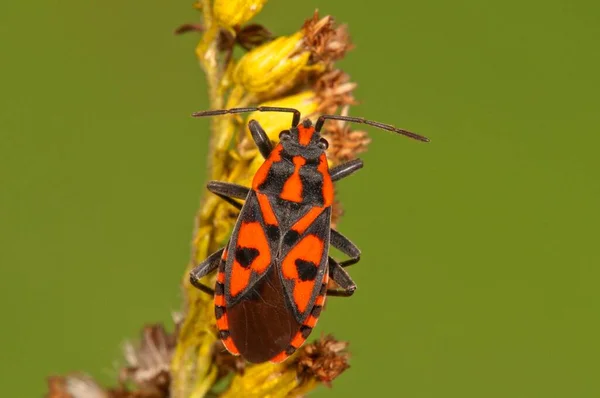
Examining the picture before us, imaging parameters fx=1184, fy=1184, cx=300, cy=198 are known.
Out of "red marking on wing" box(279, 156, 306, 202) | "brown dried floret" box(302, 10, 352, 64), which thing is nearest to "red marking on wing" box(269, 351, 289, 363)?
"red marking on wing" box(279, 156, 306, 202)

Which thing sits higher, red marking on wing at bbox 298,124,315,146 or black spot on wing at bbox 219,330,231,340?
red marking on wing at bbox 298,124,315,146

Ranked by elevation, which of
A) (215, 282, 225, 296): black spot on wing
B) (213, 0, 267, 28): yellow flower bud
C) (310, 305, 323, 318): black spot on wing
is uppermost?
(213, 0, 267, 28): yellow flower bud

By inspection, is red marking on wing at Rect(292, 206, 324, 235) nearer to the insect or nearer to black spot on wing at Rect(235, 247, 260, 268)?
the insect

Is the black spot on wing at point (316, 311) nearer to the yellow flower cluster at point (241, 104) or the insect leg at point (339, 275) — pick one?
the yellow flower cluster at point (241, 104)

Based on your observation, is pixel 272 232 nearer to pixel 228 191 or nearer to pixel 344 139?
pixel 228 191

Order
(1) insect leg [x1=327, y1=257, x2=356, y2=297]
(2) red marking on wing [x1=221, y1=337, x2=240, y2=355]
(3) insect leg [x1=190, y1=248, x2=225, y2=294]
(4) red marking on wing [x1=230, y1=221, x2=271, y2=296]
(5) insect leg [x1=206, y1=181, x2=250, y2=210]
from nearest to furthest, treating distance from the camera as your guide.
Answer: (2) red marking on wing [x1=221, y1=337, x2=240, y2=355] < (3) insect leg [x1=190, y1=248, x2=225, y2=294] < (5) insect leg [x1=206, y1=181, x2=250, y2=210] < (4) red marking on wing [x1=230, y1=221, x2=271, y2=296] < (1) insect leg [x1=327, y1=257, x2=356, y2=297]

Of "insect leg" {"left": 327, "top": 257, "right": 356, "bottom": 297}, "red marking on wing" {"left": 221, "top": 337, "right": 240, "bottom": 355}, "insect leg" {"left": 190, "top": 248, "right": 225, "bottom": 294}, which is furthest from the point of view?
"insect leg" {"left": 327, "top": 257, "right": 356, "bottom": 297}

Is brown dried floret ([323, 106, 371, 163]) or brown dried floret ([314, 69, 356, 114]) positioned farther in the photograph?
brown dried floret ([323, 106, 371, 163])
